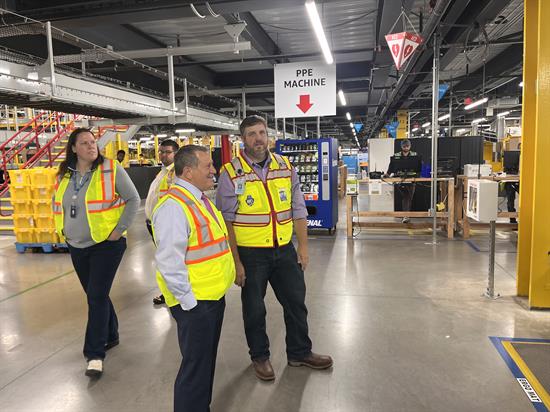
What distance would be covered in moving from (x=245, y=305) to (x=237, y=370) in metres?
0.62

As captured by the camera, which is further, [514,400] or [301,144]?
[301,144]

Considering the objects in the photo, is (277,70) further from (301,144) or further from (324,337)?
(324,337)

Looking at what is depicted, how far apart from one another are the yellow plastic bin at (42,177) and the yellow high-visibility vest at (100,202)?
16.5 feet

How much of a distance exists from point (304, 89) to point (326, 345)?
584cm

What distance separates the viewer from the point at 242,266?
9.17 ft

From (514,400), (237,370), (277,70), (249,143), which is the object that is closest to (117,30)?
(277,70)

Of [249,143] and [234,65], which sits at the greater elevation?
[234,65]

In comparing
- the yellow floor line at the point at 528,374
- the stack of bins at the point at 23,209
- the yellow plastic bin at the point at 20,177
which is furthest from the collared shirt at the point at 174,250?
the yellow plastic bin at the point at 20,177

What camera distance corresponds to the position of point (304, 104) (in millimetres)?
8203

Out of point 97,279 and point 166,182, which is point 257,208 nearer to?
point 97,279

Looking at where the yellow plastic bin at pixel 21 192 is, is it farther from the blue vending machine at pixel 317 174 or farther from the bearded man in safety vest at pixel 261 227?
the bearded man in safety vest at pixel 261 227

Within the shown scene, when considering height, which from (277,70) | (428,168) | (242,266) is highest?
(277,70)

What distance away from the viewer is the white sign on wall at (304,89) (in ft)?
26.4

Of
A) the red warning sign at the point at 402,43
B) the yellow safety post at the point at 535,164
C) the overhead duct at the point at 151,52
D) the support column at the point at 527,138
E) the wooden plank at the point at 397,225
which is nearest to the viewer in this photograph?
the yellow safety post at the point at 535,164
